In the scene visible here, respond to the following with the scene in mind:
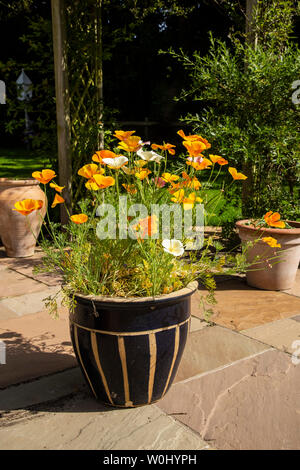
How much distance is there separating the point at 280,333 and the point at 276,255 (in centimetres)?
94

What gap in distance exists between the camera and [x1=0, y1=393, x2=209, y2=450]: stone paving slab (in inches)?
72.5

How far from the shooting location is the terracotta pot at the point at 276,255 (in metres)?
3.71

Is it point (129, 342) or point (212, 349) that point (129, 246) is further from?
point (212, 349)

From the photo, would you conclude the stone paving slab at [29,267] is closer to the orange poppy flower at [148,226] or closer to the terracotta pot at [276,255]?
the terracotta pot at [276,255]

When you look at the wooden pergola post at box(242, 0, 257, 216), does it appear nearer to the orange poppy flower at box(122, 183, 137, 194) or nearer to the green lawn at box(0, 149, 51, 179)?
the orange poppy flower at box(122, 183, 137, 194)

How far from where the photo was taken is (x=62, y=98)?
503 cm

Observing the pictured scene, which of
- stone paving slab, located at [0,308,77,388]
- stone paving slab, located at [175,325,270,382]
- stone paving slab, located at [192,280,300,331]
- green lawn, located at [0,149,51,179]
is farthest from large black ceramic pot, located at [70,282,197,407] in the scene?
green lawn, located at [0,149,51,179]

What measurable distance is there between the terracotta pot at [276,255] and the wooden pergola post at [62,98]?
7.20ft

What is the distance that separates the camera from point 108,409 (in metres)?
2.11

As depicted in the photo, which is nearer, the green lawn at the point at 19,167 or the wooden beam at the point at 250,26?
the wooden beam at the point at 250,26

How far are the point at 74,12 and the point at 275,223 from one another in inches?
157

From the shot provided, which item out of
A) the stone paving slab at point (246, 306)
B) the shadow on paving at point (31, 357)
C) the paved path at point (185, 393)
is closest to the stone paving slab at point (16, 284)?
the paved path at point (185, 393)

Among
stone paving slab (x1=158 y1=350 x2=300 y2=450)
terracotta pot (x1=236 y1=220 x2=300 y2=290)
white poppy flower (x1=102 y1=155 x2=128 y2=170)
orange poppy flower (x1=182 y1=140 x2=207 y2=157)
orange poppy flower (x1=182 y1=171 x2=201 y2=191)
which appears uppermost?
orange poppy flower (x1=182 y1=140 x2=207 y2=157)

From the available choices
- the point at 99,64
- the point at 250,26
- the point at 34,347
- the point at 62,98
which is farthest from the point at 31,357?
the point at 99,64
